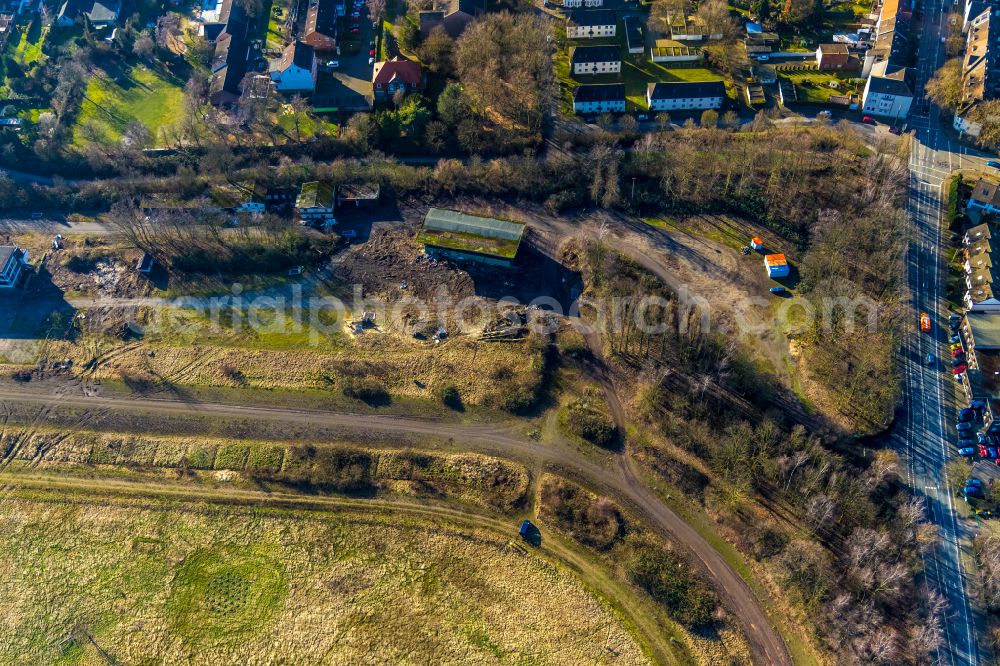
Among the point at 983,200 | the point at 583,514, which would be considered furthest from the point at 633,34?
the point at 583,514

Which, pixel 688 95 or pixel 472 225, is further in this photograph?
pixel 688 95

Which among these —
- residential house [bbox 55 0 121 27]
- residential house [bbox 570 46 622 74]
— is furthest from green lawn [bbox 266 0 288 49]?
residential house [bbox 570 46 622 74]

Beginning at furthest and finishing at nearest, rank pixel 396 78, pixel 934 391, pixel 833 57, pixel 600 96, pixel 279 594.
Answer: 1. pixel 396 78
2. pixel 833 57
3. pixel 600 96
4. pixel 934 391
5. pixel 279 594

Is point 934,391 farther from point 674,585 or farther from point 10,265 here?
point 10,265

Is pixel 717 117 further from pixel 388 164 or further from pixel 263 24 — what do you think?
pixel 263 24

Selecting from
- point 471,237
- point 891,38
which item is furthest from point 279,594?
point 891,38

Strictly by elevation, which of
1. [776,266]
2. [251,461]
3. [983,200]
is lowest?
[251,461]

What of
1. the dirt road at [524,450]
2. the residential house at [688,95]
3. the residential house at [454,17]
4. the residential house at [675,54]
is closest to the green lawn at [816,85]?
the residential house at [688,95]

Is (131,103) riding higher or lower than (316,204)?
higher

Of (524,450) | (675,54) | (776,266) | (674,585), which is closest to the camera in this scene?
(674,585)
